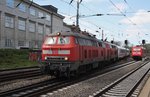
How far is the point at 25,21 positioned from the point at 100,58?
36.1 meters

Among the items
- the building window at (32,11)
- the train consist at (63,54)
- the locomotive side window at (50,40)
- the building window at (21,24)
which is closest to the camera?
the train consist at (63,54)

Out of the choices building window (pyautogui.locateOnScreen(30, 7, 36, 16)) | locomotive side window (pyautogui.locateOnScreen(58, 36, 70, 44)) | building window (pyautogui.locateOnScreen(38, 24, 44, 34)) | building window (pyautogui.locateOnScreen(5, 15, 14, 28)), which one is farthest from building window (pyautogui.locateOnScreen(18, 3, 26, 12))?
locomotive side window (pyautogui.locateOnScreen(58, 36, 70, 44))

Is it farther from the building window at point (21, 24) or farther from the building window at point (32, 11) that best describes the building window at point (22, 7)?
the building window at point (32, 11)

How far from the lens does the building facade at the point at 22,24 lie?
54.3 metres

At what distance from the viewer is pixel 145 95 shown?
14977 mm

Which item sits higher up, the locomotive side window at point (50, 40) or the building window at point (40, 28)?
the building window at point (40, 28)

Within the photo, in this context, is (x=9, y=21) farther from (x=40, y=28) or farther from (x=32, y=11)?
(x=40, y=28)

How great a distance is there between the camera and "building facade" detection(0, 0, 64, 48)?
54309mm

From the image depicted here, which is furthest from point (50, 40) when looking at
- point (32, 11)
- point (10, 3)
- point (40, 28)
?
point (40, 28)

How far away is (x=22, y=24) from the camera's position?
6103 centimetres

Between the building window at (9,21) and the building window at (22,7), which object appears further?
the building window at (22,7)

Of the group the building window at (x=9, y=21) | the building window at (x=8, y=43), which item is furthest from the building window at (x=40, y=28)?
the building window at (x=8, y=43)

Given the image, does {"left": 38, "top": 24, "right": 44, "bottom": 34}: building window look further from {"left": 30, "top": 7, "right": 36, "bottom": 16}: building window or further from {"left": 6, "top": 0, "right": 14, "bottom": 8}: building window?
{"left": 6, "top": 0, "right": 14, "bottom": 8}: building window

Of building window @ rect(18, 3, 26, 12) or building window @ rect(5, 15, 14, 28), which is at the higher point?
building window @ rect(18, 3, 26, 12)
